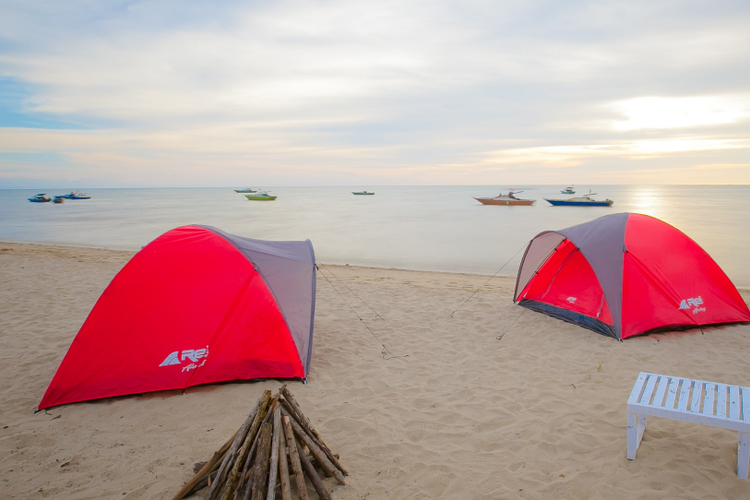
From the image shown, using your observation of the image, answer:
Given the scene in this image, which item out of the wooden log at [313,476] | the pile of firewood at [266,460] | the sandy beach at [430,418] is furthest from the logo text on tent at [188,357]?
the wooden log at [313,476]

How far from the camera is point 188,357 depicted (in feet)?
16.6

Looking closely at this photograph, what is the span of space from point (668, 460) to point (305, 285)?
449cm

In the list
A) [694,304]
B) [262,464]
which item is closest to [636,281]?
[694,304]

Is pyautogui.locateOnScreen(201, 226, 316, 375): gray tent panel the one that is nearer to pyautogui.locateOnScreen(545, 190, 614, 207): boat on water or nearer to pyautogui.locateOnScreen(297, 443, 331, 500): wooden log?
pyautogui.locateOnScreen(297, 443, 331, 500): wooden log

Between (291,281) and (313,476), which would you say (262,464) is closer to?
(313,476)

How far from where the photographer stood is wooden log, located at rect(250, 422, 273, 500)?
2.97 meters

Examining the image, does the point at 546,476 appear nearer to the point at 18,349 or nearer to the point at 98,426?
the point at 98,426

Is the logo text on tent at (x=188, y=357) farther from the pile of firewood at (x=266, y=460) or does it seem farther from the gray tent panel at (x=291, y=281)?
the pile of firewood at (x=266, y=460)

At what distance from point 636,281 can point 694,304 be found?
1115mm

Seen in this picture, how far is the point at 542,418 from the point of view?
4.66 meters

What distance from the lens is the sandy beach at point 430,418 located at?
362cm

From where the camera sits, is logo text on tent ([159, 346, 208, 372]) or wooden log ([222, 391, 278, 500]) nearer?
wooden log ([222, 391, 278, 500])

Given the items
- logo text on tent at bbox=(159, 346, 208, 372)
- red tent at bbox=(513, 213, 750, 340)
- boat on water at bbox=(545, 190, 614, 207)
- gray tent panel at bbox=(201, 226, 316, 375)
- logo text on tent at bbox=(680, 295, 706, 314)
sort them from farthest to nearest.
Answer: boat on water at bbox=(545, 190, 614, 207), logo text on tent at bbox=(680, 295, 706, 314), red tent at bbox=(513, 213, 750, 340), gray tent panel at bbox=(201, 226, 316, 375), logo text on tent at bbox=(159, 346, 208, 372)

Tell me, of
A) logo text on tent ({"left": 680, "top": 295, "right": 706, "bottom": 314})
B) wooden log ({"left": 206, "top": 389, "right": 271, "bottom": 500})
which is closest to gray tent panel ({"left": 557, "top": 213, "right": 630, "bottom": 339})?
logo text on tent ({"left": 680, "top": 295, "right": 706, "bottom": 314})
